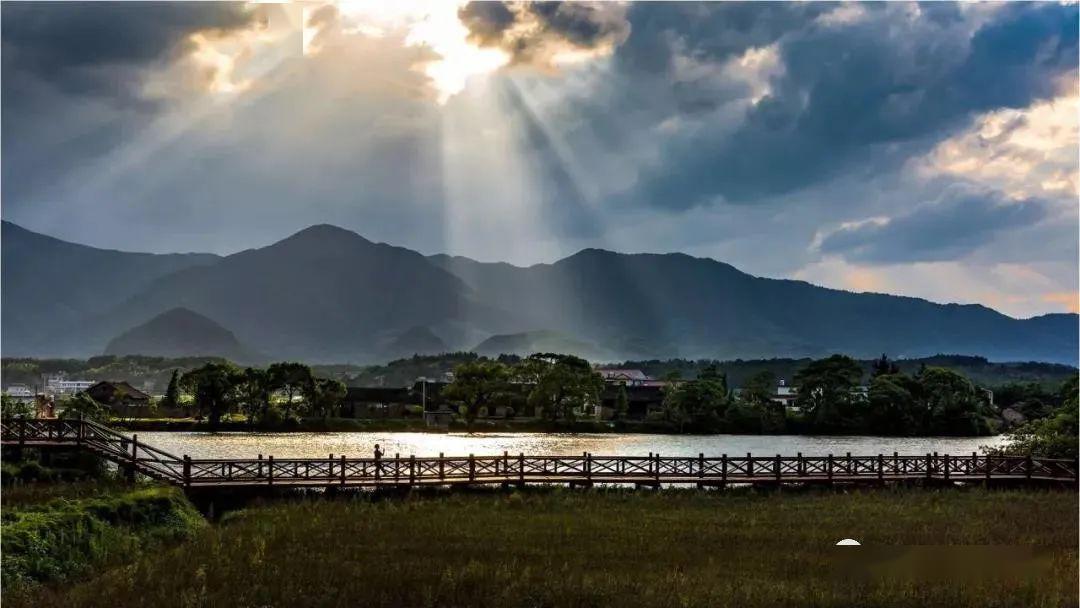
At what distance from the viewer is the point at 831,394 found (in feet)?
299

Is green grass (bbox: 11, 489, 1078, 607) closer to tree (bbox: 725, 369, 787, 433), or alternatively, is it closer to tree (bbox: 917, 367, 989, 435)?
tree (bbox: 725, 369, 787, 433)

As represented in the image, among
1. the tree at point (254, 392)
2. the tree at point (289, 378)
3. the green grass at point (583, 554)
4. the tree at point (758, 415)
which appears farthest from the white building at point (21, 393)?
the tree at point (758, 415)

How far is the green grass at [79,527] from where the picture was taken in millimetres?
18469

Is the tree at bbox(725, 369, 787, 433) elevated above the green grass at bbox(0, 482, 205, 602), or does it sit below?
below

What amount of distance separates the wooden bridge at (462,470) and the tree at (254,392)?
50.4 metres

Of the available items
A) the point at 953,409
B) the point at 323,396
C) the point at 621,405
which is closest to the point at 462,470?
the point at 323,396

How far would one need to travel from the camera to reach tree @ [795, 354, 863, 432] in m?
90.0

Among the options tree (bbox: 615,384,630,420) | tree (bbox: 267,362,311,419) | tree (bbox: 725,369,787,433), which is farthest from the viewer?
tree (bbox: 615,384,630,420)

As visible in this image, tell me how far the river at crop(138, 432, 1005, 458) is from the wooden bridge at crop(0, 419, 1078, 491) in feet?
65.9

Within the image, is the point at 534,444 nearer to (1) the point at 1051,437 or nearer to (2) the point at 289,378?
(2) the point at 289,378

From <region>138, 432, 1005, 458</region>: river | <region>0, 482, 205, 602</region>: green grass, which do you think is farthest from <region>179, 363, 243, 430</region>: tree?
<region>0, 482, 205, 602</region>: green grass

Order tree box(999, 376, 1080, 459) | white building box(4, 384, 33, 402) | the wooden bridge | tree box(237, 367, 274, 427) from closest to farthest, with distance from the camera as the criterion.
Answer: the wooden bridge → tree box(999, 376, 1080, 459) → white building box(4, 384, 33, 402) → tree box(237, 367, 274, 427)

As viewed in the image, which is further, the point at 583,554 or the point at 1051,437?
the point at 1051,437

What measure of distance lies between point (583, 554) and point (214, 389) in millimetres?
72005
